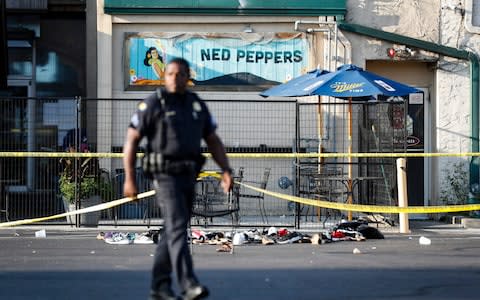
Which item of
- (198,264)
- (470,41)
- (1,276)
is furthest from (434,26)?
(1,276)

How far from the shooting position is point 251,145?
55.5 ft

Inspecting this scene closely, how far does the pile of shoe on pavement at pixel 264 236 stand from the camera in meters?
13.2

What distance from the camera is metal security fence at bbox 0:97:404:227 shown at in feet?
51.2

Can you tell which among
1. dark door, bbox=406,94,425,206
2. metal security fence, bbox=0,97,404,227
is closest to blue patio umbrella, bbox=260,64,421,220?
metal security fence, bbox=0,97,404,227

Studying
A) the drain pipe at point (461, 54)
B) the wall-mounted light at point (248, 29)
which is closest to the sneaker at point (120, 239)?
the wall-mounted light at point (248, 29)

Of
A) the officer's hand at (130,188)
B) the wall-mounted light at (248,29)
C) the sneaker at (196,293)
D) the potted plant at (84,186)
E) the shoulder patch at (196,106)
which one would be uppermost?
the wall-mounted light at (248,29)

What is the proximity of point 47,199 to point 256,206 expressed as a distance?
12.2 ft

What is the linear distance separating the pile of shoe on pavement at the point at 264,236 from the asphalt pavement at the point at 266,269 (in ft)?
0.70

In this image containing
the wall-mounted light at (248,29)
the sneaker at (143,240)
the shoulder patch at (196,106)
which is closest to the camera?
the shoulder patch at (196,106)

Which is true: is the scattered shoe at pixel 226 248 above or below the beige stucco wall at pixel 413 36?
below

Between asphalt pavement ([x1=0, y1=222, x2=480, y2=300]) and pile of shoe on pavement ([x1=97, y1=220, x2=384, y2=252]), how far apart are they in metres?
0.21

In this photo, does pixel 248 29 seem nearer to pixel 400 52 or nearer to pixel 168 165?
pixel 400 52

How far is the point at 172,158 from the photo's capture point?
7.44 m

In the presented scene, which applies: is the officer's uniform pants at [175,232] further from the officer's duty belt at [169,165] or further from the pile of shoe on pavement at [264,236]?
the pile of shoe on pavement at [264,236]
